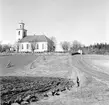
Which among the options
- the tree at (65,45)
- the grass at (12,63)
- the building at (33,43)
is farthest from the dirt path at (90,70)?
the tree at (65,45)

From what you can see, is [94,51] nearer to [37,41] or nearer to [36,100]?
[37,41]

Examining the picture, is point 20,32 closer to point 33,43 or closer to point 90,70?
point 33,43

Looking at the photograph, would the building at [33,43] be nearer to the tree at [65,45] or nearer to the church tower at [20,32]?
the church tower at [20,32]

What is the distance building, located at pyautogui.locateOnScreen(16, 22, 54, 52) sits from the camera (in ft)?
240

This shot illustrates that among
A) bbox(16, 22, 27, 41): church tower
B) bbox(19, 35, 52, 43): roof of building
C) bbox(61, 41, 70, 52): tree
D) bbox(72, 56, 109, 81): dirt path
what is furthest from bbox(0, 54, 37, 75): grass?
bbox(61, 41, 70, 52): tree

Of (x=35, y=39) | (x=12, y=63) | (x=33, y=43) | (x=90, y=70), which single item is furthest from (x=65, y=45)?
(x=90, y=70)

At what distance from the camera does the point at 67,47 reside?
280 feet

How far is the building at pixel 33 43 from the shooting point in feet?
240

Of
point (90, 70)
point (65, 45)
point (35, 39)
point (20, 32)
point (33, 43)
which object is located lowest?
point (90, 70)

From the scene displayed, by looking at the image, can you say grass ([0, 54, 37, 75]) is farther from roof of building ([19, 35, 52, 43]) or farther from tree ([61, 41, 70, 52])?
tree ([61, 41, 70, 52])

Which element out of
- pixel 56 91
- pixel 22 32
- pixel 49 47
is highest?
pixel 22 32

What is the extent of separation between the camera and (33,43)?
2862 inches

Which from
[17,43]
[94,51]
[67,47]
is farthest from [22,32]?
[94,51]

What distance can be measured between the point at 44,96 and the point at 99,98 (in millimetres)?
3748
